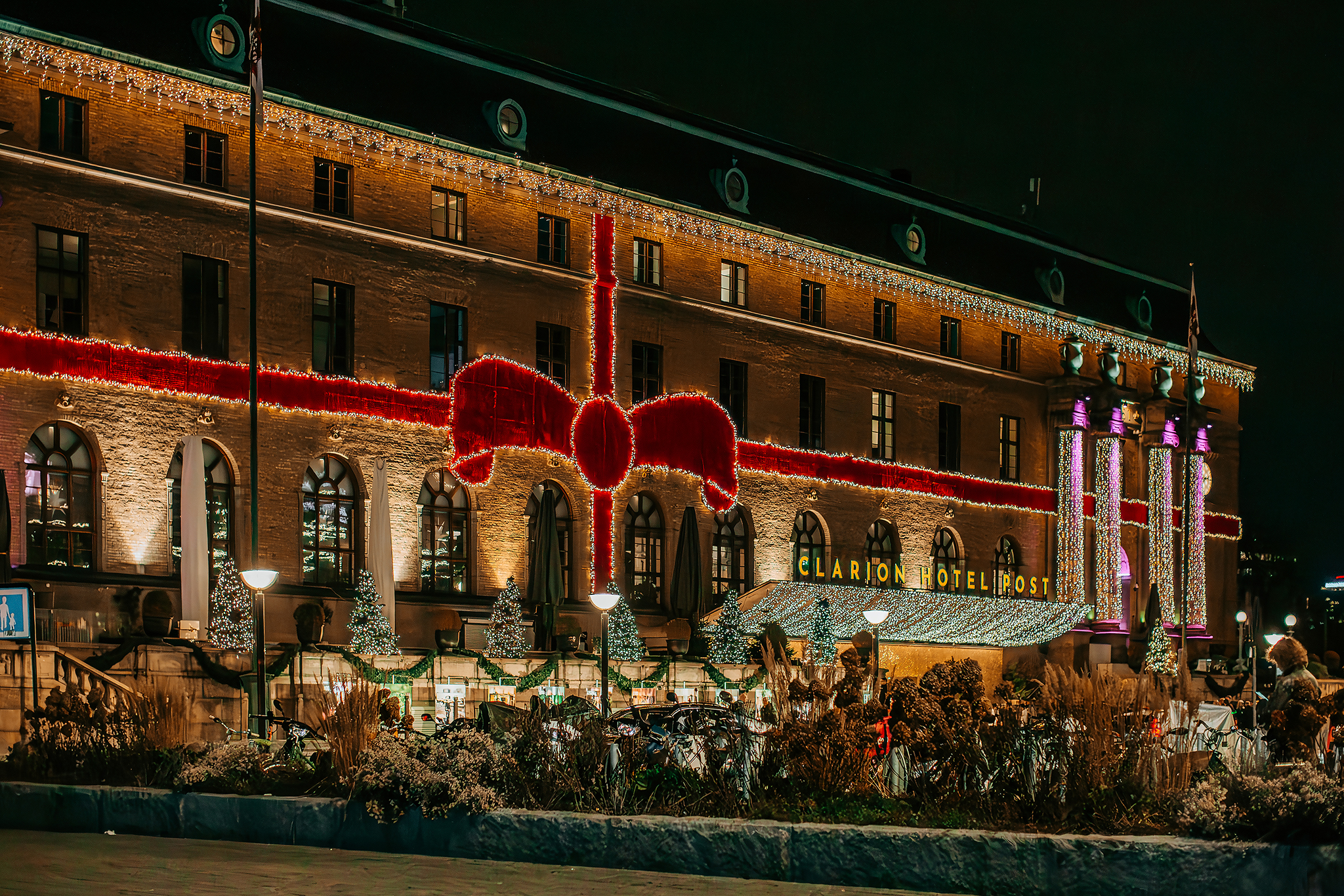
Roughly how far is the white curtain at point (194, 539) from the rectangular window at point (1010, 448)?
2938 centimetres

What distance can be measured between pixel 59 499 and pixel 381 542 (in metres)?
6.27

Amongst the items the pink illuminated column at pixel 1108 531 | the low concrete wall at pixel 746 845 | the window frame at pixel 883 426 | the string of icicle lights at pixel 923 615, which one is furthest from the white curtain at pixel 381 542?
the pink illuminated column at pixel 1108 531

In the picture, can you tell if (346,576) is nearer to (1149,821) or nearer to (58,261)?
(58,261)

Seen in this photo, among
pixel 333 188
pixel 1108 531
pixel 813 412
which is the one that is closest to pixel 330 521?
pixel 333 188

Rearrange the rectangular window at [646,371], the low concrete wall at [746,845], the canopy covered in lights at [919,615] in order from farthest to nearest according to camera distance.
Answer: the rectangular window at [646,371]
the canopy covered in lights at [919,615]
the low concrete wall at [746,845]

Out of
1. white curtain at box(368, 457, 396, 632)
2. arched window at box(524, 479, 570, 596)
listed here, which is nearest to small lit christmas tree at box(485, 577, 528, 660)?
white curtain at box(368, 457, 396, 632)

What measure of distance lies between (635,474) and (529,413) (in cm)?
383

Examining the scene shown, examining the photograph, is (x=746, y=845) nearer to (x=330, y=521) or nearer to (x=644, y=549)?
(x=330, y=521)

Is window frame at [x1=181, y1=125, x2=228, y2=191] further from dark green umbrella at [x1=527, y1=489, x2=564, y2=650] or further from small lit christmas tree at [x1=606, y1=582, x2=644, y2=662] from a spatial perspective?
small lit christmas tree at [x1=606, y1=582, x2=644, y2=662]

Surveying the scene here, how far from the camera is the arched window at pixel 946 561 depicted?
4853 cm

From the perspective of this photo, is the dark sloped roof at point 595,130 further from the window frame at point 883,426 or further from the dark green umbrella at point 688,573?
the dark green umbrella at point 688,573

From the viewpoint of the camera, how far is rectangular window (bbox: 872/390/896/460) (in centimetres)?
4781

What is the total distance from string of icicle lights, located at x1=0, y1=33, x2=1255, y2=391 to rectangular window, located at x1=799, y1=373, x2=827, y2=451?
3.14 meters

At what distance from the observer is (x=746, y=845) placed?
11344 millimetres
